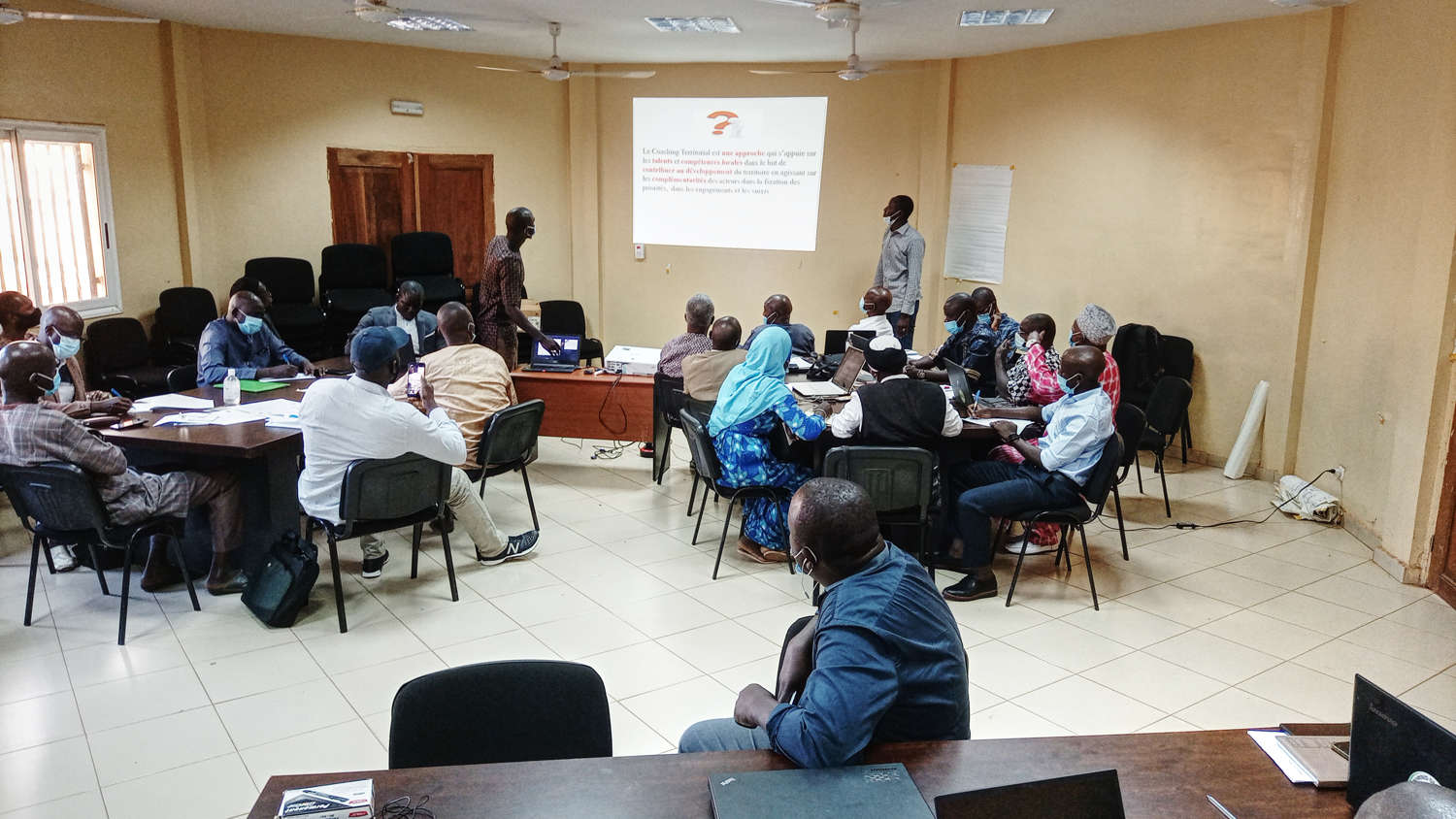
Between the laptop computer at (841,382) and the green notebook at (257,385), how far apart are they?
283 cm

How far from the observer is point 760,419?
4.96m

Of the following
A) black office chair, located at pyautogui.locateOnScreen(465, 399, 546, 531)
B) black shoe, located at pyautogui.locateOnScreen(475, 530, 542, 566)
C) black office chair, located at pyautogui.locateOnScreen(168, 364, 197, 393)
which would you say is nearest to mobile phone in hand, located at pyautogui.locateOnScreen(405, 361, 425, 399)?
black office chair, located at pyautogui.locateOnScreen(465, 399, 546, 531)

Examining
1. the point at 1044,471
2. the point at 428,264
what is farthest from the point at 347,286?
the point at 1044,471

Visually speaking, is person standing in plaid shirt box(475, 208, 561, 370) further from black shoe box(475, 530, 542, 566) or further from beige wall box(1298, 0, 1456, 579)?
beige wall box(1298, 0, 1456, 579)

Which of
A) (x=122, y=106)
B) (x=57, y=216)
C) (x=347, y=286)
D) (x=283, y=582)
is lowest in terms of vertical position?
(x=283, y=582)

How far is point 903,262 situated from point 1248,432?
273 cm

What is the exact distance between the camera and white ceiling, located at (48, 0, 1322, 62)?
6465 millimetres

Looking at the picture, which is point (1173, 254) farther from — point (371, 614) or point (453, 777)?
point (453, 777)

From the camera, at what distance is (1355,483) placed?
235 inches

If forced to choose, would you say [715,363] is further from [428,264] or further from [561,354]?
[428,264]

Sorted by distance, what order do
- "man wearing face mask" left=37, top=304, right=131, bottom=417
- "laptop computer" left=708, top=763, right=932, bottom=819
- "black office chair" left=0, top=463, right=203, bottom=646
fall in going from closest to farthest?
"laptop computer" left=708, top=763, right=932, bottom=819, "black office chair" left=0, top=463, right=203, bottom=646, "man wearing face mask" left=37, top=304, right=131, bottom=417

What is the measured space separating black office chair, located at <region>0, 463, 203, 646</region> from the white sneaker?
649 mm

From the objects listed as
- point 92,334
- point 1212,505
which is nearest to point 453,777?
point 1212,505

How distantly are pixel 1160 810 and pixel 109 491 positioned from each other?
4.02 meters
